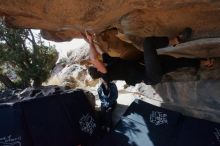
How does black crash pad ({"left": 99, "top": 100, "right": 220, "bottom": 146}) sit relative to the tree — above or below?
below

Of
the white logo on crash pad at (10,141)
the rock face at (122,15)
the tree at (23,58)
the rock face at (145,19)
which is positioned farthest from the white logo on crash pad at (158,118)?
the tree at (23,58)

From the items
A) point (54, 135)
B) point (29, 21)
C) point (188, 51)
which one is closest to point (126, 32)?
point (188, 51)

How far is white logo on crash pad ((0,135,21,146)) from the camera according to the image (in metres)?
5.65

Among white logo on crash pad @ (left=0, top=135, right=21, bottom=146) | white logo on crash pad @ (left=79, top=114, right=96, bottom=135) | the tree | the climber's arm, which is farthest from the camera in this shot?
the tree

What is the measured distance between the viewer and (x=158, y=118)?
6.44 meters

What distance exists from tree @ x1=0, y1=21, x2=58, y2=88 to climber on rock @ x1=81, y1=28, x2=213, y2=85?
5.69 m

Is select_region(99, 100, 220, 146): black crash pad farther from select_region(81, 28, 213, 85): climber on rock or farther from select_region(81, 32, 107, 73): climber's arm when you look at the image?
select_region(81, 32, 107, 73): climber's arm

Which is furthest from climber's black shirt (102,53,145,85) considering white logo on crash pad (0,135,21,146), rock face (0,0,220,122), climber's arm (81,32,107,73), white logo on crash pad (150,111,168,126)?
white logo on crash pad (0,135,21,146)

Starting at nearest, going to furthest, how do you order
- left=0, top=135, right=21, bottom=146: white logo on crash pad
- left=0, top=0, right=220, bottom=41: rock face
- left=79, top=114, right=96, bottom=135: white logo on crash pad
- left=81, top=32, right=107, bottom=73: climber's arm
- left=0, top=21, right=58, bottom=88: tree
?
left=0, top=0, right=220, bottom=41: rock face < left=0, top=135, right=21, bottom=146: white logo on crash pad < left=81, top=32, right=107, bottom=73: climber's arm < left=79, top=114, right=96, bottom=135: white logo on crash pad < left=0, top=21, right=58, bottom=88: tree

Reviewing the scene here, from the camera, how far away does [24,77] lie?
11938mm

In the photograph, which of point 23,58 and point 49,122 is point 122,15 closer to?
point 49,122

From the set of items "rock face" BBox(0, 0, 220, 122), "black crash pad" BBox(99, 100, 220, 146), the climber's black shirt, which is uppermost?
"rock face" BBox(0, 0, 220, 122)

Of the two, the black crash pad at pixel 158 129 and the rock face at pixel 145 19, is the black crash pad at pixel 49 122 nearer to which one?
the black crash pad at pixel 158 129

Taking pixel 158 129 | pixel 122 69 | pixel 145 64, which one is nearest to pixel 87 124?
pixel 122 69
